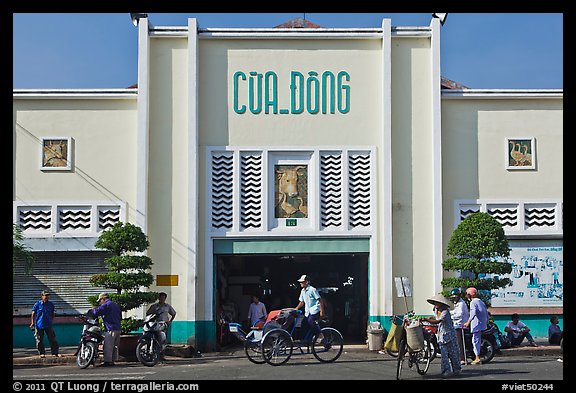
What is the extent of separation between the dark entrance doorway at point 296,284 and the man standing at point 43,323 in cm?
526

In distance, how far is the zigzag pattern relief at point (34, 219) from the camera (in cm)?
2145

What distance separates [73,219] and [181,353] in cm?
490

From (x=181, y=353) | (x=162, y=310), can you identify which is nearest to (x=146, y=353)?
(x=162, y=310)

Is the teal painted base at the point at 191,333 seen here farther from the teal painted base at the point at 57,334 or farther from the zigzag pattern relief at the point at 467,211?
the zigzag pattern relief at the point at 467,211

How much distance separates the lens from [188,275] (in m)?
20.9

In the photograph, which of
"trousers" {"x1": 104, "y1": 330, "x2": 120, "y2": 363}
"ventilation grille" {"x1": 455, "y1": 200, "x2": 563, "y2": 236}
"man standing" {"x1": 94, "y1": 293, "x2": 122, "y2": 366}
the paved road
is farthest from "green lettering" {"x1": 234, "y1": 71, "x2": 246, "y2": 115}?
"trousers" {"x1": 104, "y1": 330, "x2": 120, "y2": 363}

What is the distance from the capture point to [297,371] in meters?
15.6

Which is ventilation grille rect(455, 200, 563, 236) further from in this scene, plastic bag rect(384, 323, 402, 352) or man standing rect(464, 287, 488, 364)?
man standing rect(464, 287, 488, 364)

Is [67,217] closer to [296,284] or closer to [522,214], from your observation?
[296,284]

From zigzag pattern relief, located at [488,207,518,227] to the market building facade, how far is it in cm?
4

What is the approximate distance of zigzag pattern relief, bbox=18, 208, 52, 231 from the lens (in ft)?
70.4

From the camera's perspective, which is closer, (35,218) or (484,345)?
(484,345)

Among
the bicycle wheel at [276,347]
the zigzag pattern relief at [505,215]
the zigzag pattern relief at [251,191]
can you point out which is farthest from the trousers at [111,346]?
the zigzag pattern relief at [505,215]

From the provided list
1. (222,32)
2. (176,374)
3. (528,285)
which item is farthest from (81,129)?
(528,285)
